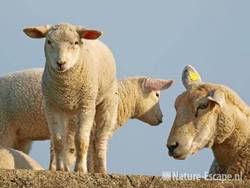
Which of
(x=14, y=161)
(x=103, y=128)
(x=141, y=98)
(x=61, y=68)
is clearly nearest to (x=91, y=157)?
(x=103, y=128)

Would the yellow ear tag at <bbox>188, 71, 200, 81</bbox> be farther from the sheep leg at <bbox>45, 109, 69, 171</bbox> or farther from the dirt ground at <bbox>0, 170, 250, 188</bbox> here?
the dirt ground at <bbox>0, 170, 250, 188</bbox>

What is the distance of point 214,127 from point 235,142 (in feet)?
1.10

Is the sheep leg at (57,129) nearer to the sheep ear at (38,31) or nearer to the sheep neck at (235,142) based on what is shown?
the sheep ear at (38,31)

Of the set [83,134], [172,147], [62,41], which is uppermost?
[62,41]

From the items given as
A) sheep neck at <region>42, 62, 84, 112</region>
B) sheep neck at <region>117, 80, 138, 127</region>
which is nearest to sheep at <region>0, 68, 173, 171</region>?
sheep neck at <region>117, 80, 138, 127</region>

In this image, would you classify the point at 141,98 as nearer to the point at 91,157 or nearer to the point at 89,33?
the point at 91,157

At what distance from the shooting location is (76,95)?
25.6 ft

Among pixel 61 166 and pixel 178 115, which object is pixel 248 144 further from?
pixel 61 166

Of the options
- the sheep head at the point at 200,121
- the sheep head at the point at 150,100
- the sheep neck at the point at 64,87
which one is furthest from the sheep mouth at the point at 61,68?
the sheep head at the point at 150,100

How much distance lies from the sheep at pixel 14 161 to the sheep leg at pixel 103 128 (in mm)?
948

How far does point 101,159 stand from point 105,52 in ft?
4.02

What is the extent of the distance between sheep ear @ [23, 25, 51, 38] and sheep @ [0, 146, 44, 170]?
3.80 ft

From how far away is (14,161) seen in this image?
26.3 ft

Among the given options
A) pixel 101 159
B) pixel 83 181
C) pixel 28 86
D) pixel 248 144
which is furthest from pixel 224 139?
pixel 28 86
